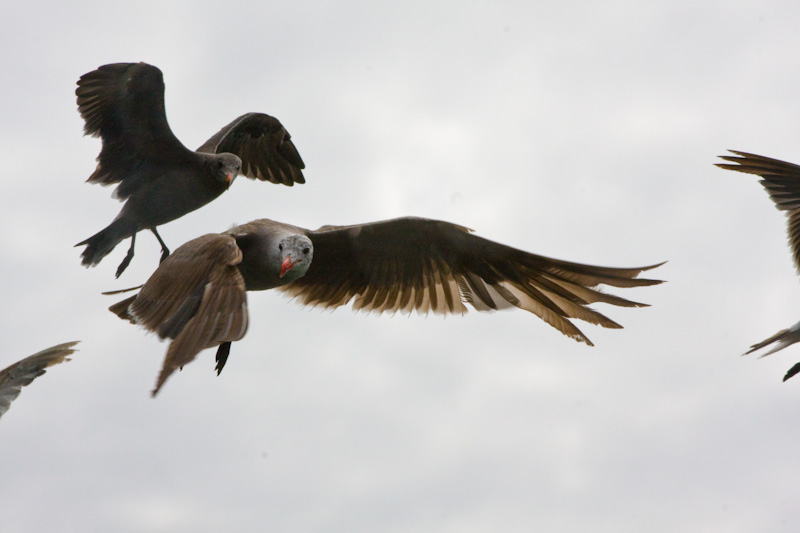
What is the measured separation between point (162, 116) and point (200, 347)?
503cm

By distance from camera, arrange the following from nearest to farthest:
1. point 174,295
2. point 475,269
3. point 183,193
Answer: point 174,295 → point 475,269 → point 183,193

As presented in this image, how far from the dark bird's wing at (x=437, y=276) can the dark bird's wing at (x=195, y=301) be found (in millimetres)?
1486

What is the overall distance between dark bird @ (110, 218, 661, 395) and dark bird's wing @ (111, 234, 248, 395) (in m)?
0.01

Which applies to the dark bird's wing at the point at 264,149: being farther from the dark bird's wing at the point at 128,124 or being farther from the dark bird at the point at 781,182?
the dark bird at the point at 781,182

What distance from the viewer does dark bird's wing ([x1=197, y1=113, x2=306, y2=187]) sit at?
10758 mm

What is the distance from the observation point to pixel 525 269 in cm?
766

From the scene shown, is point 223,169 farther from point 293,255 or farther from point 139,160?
point 293,255

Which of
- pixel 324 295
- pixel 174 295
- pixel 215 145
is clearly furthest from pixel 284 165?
pixel 174 295

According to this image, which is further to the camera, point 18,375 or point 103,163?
point 103,163

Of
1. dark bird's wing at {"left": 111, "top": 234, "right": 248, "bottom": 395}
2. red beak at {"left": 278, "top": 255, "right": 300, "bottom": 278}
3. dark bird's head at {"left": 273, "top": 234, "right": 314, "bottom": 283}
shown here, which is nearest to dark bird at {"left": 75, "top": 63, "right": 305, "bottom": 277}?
dark bird's head at {"left": 273, "top": 234, "right": 314, "bottom": 283}

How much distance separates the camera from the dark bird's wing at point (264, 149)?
1076 centimetres

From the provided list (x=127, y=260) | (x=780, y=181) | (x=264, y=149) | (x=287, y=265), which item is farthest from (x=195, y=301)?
(x=780, y=181)

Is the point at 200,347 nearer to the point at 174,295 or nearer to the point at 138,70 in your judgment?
the point at 174,295

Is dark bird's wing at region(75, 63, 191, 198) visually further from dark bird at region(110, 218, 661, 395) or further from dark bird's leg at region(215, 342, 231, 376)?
dark bird's leg at region(215, 342, 231, 376)
